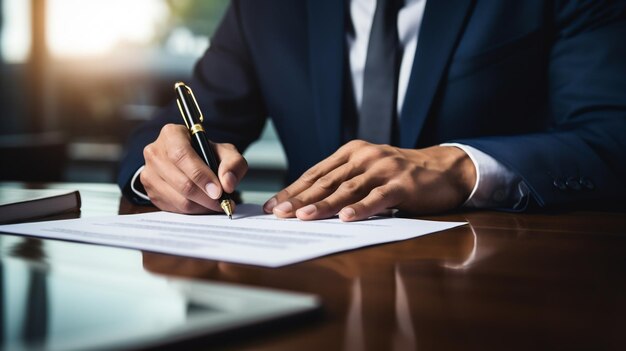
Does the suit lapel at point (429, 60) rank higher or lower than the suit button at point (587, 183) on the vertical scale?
higher

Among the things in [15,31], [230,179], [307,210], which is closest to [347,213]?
[307,210]

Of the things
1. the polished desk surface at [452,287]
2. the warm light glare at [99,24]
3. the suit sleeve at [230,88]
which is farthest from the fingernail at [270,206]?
the warm light glare at [99,24]

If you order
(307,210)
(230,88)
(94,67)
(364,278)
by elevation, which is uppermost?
(364,278)

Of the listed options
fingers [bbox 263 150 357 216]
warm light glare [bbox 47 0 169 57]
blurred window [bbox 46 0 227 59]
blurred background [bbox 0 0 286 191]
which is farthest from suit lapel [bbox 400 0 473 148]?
warm light glare [bbox 47 0 169 57]

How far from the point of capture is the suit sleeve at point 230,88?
142cm

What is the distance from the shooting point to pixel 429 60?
120cm

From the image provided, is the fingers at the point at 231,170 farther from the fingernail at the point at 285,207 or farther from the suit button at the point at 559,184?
the suit button at the point at 559,184

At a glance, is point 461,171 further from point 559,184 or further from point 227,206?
point 227,206

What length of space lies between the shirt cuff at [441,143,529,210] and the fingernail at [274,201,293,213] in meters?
0.30

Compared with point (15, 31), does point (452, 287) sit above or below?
above

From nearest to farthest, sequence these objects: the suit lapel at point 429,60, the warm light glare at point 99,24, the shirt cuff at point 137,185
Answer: the shirt cuff at point 137,185 → the suit lapel at point 429,60 → the warm light glare at point 99,24

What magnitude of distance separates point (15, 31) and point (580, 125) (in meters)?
4.79

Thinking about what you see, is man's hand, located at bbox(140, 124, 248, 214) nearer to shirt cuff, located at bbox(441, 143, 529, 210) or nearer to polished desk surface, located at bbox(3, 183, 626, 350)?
polished desk surface, located at bbox(3, 183, 626, 350)

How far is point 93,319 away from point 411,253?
326 millimetres
